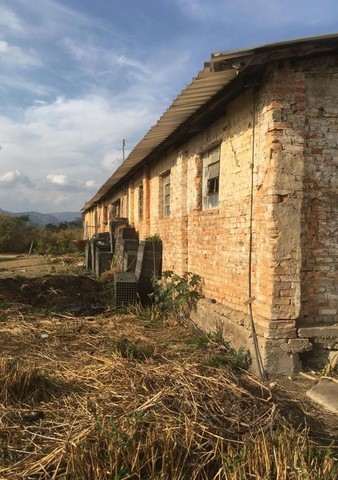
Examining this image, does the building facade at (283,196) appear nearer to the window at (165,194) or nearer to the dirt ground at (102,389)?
the dirt ground at (102,389)

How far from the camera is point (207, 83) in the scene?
18.1ft

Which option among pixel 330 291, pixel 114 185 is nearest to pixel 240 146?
pixel 330 291

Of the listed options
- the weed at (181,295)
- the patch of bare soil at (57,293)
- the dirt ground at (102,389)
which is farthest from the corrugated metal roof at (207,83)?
the patch of bare soil at (57,293)

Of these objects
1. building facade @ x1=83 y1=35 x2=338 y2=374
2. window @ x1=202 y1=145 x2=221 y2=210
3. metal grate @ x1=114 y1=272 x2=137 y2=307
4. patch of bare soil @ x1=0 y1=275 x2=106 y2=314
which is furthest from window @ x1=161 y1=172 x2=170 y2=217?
building facade @ x1=83 y1=35 x2=338 y2=374

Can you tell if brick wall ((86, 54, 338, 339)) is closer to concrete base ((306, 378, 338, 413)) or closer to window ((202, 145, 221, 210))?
concrete base ((306, 378, 338, 413))

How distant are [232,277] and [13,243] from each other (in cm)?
2872

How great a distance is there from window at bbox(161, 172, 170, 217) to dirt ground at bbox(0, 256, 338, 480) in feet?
13.9

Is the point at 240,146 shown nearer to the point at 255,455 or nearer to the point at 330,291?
the point at 330,291

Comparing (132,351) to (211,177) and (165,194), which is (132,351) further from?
(165,194)

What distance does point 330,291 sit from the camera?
5.26 meters

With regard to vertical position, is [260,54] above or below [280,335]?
above

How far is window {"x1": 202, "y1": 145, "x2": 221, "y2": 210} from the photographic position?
288 inches

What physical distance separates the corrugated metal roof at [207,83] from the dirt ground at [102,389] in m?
3.26

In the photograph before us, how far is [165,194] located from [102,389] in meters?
7.32
